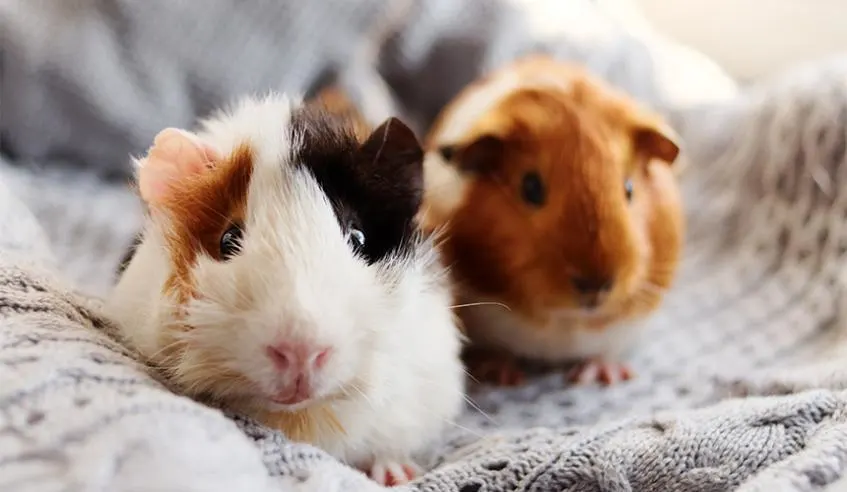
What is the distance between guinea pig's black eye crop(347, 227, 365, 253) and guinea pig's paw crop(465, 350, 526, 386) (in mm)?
436

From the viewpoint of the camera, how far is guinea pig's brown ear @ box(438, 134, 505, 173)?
102 centimetres

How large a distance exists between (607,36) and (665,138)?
643 mm

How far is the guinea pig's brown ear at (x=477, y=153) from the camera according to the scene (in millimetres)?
1021

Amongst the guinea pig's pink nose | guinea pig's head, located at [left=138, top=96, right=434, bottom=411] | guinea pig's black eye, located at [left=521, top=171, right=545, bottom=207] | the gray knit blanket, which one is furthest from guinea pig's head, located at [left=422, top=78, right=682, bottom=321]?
the guinea pig's pink nose

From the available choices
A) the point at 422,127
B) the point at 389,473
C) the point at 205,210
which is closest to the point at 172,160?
the point at 205,210

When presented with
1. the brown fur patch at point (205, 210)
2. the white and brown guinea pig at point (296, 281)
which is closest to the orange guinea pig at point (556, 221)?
the white and brown guinea pig at point (296, 281)

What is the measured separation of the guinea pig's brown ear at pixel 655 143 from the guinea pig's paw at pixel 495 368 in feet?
1.04

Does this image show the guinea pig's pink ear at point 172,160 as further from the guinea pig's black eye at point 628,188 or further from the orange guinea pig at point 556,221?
the guinea pig's black eye at point 628,188

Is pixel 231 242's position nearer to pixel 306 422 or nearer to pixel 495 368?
pixel 306 422

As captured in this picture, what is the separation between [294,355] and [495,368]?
1.82ft

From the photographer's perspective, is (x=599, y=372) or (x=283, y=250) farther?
(x=599, y=372)

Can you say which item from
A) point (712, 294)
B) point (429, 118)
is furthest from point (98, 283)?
point (712, 294)

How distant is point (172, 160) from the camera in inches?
27.3

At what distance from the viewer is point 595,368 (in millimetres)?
1106
